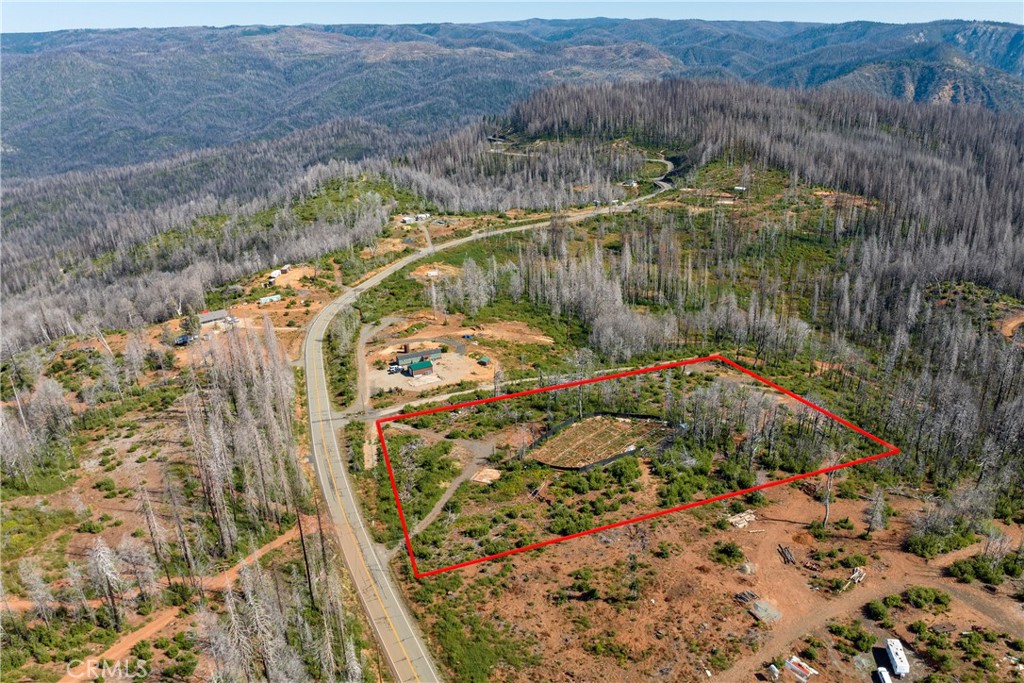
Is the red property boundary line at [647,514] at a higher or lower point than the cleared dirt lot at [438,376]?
lower

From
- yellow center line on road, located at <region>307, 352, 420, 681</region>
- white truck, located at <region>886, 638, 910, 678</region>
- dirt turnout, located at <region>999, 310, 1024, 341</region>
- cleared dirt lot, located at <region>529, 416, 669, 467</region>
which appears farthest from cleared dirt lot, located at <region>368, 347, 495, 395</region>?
dirt turnout, located at <region>999, 310, 1024, 341</region>

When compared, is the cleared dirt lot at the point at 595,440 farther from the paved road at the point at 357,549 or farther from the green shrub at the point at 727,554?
the paved road at the point at 357,549

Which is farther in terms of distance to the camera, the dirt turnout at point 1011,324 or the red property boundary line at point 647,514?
the dirt turnout at point 1011,324

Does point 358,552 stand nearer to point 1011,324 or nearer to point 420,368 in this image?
point 420,368

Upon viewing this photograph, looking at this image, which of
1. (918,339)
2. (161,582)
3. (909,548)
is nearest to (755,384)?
(909,548)

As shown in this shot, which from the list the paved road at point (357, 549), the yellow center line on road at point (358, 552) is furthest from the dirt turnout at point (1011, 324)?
the yellow center line on road at point (358, 552)

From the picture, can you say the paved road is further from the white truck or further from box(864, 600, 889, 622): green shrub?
box(864, 600, 889, 622): green shrub
